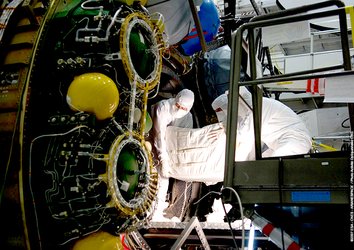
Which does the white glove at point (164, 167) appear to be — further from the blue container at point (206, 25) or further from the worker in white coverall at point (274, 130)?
the blue container at point (206, 25)

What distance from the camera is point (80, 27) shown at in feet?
10.4

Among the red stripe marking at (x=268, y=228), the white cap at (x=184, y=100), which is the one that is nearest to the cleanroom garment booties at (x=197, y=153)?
the white cap at (x=184, y=100)

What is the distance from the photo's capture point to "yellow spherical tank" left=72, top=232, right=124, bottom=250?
115 inches

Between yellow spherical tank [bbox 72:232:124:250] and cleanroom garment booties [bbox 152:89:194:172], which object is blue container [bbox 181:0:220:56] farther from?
yellow spherical tank [bbox 72:232:124:250]

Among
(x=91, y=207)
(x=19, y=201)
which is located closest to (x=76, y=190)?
(x=91, y=207)

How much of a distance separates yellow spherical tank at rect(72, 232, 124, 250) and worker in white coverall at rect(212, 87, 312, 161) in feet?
7.42

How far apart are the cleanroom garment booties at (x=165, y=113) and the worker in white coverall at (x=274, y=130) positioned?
39cm

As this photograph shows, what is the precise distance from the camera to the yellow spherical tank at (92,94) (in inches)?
113

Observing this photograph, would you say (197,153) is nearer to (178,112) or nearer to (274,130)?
(178,112)

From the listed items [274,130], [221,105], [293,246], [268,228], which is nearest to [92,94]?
[268,228]

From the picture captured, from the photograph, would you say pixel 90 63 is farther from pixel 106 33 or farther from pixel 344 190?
pixel 344 190

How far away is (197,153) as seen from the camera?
5.37 metres

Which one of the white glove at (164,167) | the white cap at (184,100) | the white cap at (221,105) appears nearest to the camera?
the white cap at (221,105)

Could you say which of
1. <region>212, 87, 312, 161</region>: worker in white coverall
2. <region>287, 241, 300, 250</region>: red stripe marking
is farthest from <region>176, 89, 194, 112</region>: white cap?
<region>287, 241, 300, 250</region>: red stripe marking
